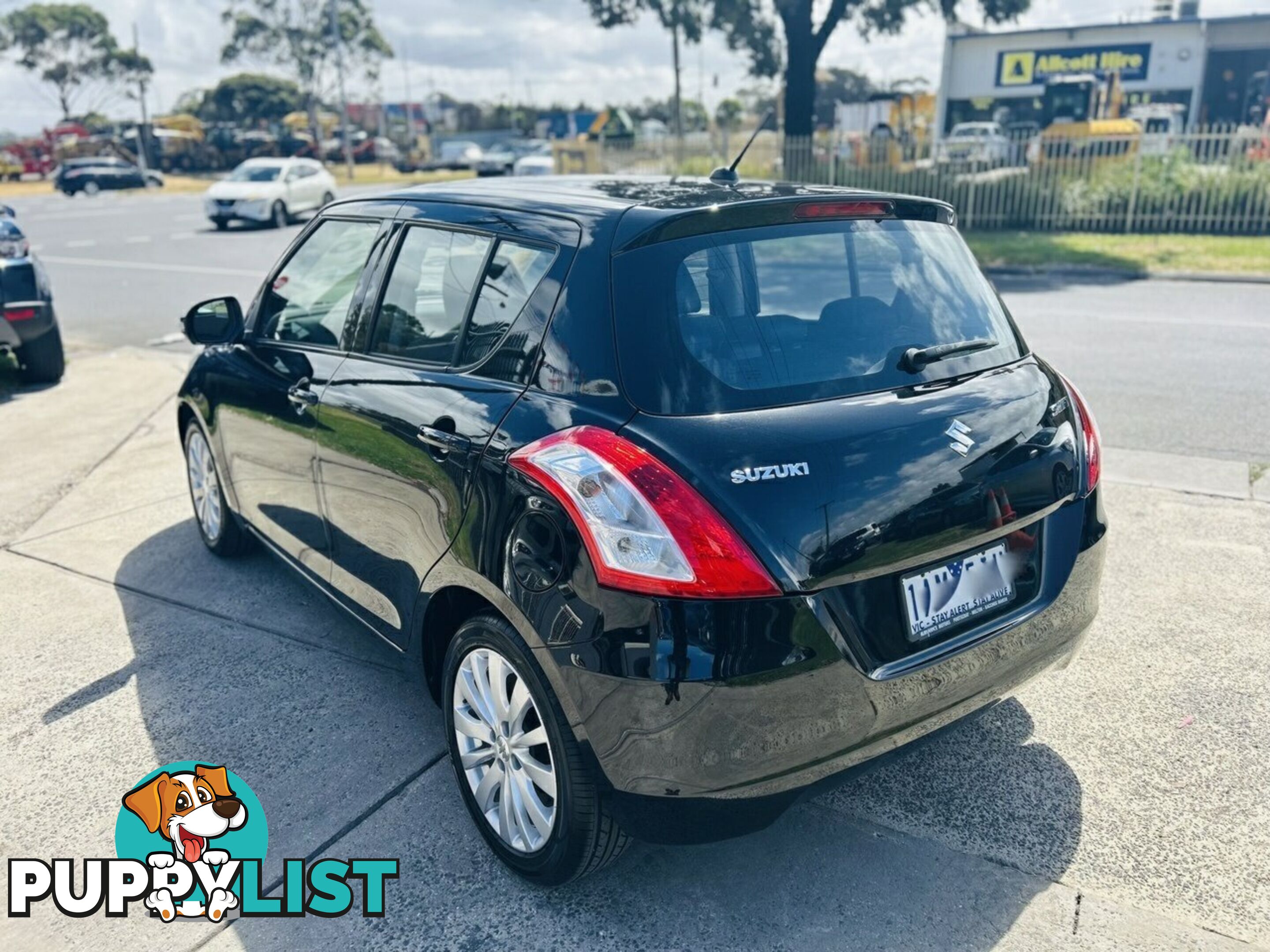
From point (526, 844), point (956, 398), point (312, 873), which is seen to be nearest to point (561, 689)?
point (526, 844)

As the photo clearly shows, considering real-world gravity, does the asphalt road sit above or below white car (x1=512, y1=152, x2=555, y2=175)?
below

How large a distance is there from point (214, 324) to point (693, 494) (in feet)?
9.53

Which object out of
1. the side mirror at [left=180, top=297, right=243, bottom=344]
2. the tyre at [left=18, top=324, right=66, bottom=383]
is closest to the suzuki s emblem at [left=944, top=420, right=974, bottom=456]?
the side mirror at [left=180, top=297, right=243, bottom=344]

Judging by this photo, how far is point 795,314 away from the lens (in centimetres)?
294

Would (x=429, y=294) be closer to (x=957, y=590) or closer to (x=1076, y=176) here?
(x=957, y=590)

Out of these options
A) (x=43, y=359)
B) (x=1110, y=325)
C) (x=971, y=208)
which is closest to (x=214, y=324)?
(x=43, y=359)

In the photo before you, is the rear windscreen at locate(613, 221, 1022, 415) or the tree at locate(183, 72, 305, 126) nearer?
the rear windscreen at locate(613, 221, 1022, 415)

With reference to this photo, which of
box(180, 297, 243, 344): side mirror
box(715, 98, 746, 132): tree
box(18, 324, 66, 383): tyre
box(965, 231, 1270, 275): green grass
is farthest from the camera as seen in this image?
box(715, 98, 746, 132): tree

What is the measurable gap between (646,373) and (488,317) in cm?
67

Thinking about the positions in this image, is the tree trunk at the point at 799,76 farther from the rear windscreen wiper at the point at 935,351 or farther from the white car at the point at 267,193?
the rear windscreen wiper at the point at 935,351

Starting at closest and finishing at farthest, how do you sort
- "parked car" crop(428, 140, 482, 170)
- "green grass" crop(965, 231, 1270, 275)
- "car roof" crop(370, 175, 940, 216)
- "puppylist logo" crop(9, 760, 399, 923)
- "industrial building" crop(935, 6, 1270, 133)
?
"puppylist logo" crop(9, 760, 399, 923) → "car roof" crop(370, 175, 940, 216) → "green grass" crop(965, 231, 1270, 275) → "industrial building" crop(935, 6, 1270, 133) → "parked car" crop(428, 140, 482, 170)

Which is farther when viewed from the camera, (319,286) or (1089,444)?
(319,286)

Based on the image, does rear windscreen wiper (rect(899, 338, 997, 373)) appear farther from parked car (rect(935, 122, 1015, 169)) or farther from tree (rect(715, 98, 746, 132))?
tree (rect(715, 98, 746, 132))

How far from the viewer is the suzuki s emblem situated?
254 centimetres
